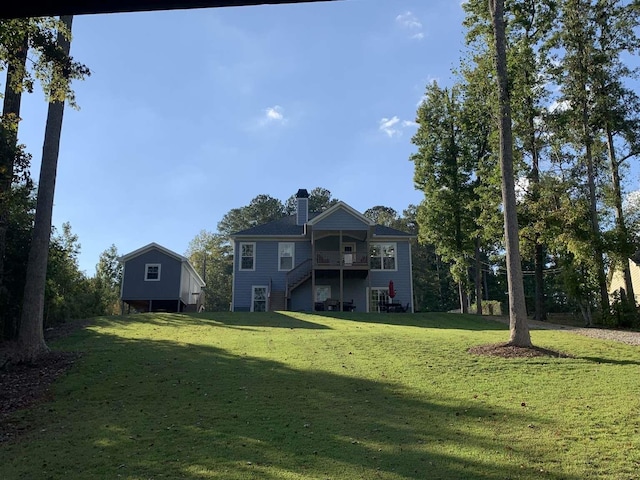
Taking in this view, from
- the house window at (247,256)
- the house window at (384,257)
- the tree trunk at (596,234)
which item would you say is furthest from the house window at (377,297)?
the tree trunk at (596,234)

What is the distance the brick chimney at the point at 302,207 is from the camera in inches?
1221

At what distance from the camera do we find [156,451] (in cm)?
642

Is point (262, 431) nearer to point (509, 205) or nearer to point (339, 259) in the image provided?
point (509, 205)

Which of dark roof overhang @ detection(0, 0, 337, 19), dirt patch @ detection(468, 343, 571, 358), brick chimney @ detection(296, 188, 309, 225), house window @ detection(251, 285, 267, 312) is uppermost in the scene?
brick chimney @ detection(296, 188, 309, 225)

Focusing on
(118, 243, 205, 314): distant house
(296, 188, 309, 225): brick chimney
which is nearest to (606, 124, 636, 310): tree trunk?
(296, 188, 309, 225): brick chimney

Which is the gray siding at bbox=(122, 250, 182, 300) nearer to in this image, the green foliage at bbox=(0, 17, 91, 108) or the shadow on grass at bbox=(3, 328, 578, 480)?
the shadow on grass at bbox=(3, 328, 578, 480)

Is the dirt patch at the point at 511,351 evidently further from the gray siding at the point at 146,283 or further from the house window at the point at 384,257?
the gray siding at the point at 146,283

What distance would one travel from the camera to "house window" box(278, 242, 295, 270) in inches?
1146

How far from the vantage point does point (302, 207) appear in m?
31.2

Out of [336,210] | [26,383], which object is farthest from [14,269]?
[336,210]

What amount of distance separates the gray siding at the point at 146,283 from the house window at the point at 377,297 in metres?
10.9

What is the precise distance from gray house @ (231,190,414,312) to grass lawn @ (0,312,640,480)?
44.6ft

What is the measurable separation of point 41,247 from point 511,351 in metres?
11.8

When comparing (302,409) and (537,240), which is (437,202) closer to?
(537,240)
